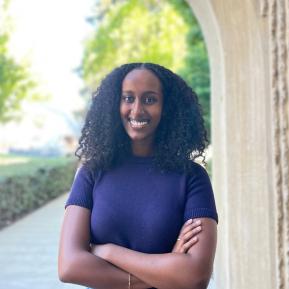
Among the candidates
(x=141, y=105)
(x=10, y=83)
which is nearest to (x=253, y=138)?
(x=141, y=105)

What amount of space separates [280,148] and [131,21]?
14.9 m

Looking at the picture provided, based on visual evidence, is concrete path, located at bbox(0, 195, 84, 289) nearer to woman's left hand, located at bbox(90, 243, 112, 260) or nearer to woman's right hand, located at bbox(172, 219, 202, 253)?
woman's left hand, located at bbox(90, 243, 112, 260)

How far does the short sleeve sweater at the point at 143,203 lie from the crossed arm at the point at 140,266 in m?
0.04

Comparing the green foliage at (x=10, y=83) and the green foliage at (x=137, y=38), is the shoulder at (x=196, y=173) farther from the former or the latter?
the green foliage at (x=137, y=38)

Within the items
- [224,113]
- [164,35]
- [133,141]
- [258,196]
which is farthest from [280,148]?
[164,35]

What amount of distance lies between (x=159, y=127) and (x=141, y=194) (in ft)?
0.91

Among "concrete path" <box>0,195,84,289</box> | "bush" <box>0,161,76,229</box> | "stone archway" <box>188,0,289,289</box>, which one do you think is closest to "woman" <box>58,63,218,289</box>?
"stone archway" <box>188,0,289,289</box>

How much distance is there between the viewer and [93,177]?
5.69 feet

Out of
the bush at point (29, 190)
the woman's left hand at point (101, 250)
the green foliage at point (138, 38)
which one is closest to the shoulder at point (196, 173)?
the woman's left hand at point (101, 250)

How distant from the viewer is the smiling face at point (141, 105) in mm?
1701

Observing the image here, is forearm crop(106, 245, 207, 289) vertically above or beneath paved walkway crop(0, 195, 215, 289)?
above

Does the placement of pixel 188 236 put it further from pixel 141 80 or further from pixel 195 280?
pixel 141 80

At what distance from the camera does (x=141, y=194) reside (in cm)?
165

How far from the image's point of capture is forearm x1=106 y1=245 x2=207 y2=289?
158 centimetres
